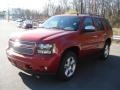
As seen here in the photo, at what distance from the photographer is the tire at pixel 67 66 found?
6.39 m

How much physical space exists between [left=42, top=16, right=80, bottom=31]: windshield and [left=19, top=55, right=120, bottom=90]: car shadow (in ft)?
4.64

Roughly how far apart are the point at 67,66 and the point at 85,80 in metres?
0.66

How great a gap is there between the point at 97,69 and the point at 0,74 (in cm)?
309

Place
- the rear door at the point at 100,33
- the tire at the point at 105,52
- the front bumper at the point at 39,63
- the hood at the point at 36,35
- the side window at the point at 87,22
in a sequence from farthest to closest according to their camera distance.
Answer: the tire at the point at 105,52
the rear door at the point at 100,33
the side window at the point at 87,22
the hood at the point at 36,35
the front bumper at the point at 39,63

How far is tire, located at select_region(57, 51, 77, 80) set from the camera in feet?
21.0

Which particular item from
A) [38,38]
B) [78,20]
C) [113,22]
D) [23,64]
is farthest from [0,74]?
[113,22]

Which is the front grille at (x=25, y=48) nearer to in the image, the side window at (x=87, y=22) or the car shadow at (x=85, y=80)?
the car shadow at (x=85, y=80)

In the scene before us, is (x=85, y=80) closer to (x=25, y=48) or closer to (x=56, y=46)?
(x=56, y=46)

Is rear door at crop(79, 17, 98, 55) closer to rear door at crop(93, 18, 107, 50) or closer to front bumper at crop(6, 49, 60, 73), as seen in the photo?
rear door at crop(93, 18, 107, 50)

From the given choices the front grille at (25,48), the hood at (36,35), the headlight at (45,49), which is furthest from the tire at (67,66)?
the front grille at (25,48)

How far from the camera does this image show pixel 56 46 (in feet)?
20.0

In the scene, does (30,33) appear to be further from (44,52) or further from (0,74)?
(0,74)

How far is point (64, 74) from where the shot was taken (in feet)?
21.3

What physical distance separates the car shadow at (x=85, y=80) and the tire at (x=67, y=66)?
0.47 feet
